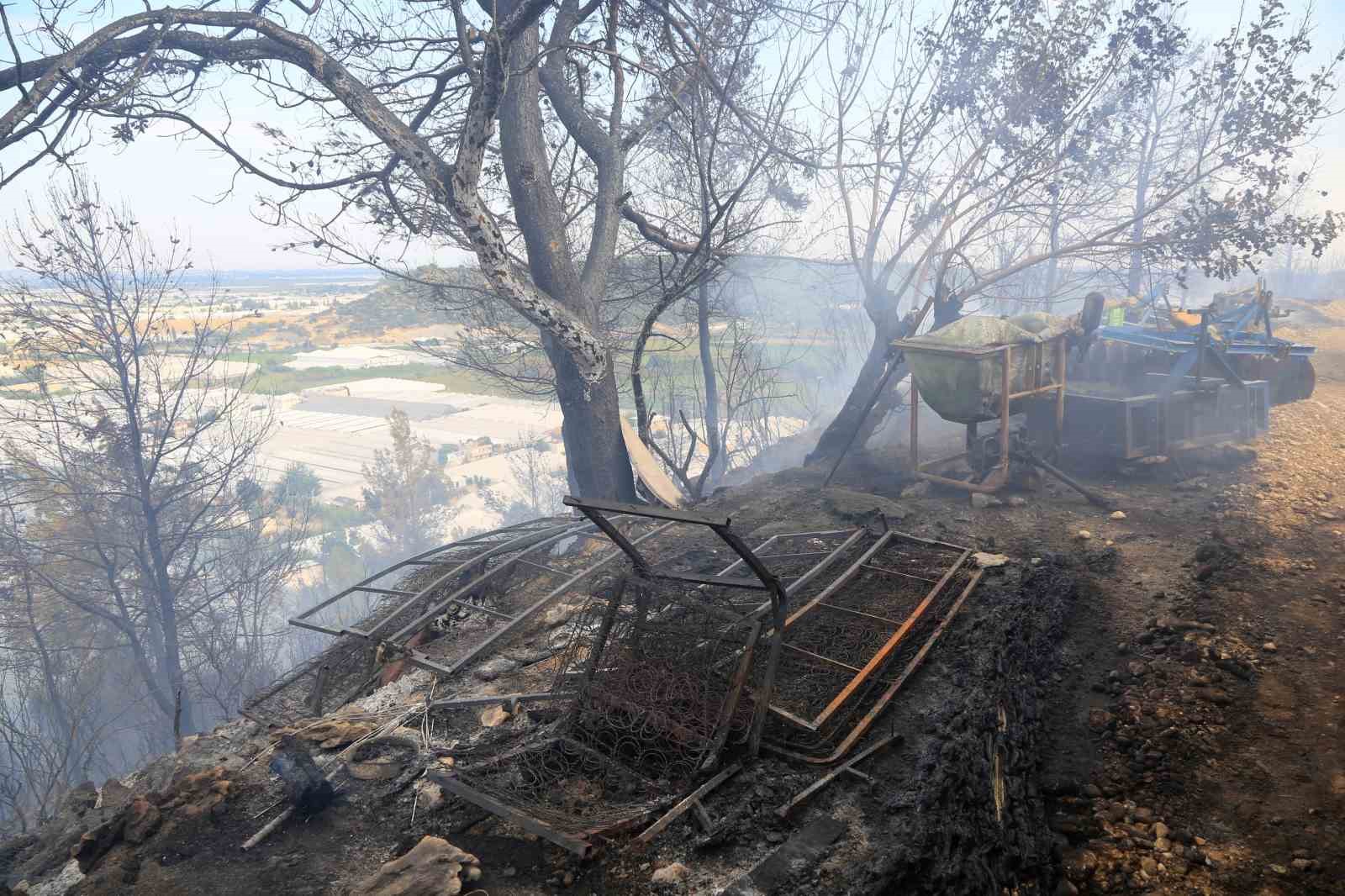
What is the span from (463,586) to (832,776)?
3703 mm

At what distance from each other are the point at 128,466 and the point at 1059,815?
15841 millimetres

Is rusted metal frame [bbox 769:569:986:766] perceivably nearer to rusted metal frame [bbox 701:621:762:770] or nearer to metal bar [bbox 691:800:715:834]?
rusted metal frame [bbox 701:621:762:770]

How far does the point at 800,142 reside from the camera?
38.1 ft

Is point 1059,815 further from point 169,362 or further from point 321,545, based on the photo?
point 321,545

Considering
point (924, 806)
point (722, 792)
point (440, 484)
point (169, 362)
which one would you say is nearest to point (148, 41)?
point (722, 792)

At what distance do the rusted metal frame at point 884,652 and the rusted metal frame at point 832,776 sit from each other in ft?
0.77

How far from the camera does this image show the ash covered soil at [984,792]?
123 inches

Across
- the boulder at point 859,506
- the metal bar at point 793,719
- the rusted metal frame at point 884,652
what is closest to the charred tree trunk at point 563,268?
the boulder at point 859,506

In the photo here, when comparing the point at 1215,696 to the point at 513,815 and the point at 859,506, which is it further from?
the point at 859,506

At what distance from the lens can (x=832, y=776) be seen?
3.62 metres

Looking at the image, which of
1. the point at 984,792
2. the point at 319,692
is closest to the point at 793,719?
the point at 984,792

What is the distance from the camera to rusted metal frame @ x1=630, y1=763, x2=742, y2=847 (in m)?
3.26

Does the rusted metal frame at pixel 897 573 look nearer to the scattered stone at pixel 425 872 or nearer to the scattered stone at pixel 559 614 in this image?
the scattered stone at pixel 559 614

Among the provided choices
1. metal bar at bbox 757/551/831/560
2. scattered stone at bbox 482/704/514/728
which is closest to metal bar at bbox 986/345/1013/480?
metal bar at bbox 757/551/831/560
